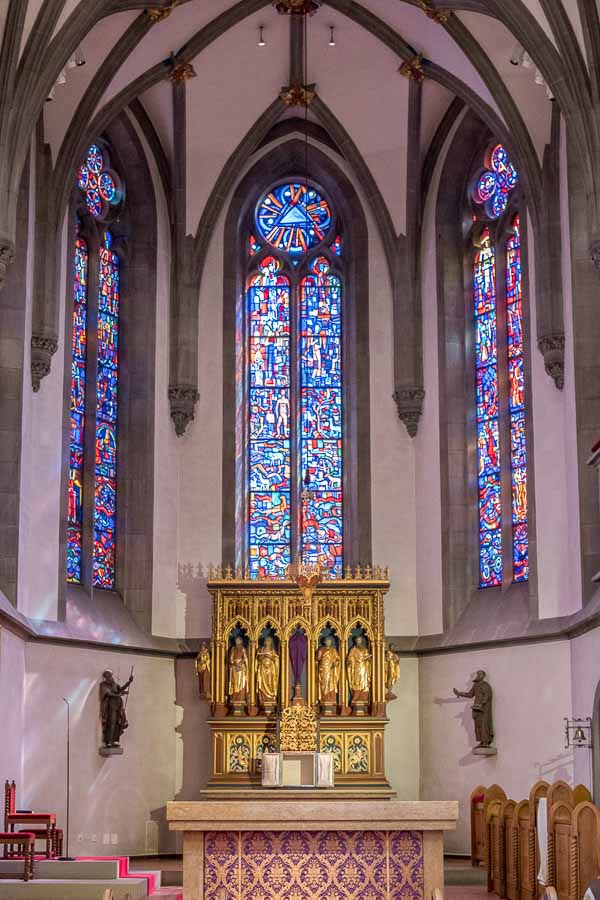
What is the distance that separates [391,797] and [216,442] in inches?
263

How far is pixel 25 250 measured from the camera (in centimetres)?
2142

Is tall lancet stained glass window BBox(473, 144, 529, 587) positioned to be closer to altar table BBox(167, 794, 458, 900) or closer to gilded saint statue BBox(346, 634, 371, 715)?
gilded saint statue BBox(346, 634, 371, 715)

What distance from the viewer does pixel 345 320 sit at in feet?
85.1

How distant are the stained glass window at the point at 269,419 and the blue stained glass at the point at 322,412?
12.7 inches

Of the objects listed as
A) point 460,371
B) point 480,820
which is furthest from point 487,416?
point 480,820

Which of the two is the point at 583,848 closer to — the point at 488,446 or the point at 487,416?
the point at 488,446

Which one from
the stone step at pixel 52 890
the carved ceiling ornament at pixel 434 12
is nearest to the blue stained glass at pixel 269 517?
the carved ceiling ornament at pixel 434 12

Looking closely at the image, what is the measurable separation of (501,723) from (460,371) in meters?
5.99

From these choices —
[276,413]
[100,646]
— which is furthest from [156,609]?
[276,413]

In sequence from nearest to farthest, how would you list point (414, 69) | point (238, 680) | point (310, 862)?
1. point (310, 862)
2. point (238, 680)
3. point (414, 69)

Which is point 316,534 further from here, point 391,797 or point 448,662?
point 391,797

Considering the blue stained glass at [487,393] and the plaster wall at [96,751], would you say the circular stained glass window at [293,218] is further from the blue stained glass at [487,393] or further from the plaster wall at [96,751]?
the plaster wall at [96,751]

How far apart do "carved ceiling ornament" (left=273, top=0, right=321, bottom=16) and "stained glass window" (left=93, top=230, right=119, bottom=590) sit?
4757 millimetres

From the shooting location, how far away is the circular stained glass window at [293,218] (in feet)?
86.3
